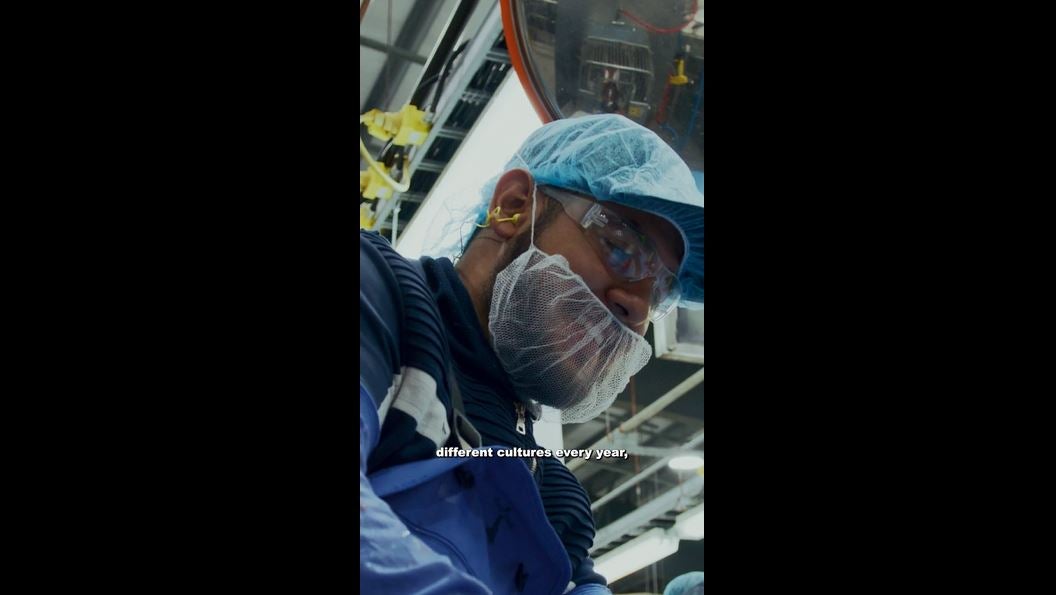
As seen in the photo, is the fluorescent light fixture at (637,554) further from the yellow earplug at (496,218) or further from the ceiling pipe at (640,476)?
the yellow earplug at (496,218)

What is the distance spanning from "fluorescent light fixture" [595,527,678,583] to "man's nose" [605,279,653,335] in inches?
9.7

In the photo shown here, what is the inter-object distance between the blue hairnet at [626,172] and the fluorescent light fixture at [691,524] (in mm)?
253

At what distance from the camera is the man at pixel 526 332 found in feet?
4.12

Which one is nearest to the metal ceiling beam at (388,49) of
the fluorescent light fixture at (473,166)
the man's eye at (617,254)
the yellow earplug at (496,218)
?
the fluorescent light fixture at (473,166)

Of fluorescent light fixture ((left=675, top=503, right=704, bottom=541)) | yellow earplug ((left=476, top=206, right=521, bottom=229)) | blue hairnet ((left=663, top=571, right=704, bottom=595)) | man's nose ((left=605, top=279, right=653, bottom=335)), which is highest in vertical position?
yellow earplug ((left=476, top=206, right=521, bottom=229))

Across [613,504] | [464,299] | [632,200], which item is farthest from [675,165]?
[613,504]

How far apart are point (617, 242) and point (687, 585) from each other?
0.42 metres

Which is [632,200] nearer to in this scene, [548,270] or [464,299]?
[548,270]

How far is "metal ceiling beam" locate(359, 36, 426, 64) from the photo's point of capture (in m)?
1.39

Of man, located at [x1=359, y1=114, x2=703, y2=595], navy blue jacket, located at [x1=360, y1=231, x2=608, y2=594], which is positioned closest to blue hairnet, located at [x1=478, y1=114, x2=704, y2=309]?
man, located at [x1=359, y1=114, x2=703, y2=595]

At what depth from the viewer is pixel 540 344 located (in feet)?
4.52

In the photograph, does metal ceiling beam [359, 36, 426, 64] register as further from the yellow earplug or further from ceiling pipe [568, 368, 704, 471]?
ceiling pipe [568, 368, 704, 471]

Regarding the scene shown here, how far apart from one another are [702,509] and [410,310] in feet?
1.43

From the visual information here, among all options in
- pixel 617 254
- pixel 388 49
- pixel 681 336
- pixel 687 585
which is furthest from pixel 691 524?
pixel 388 49
